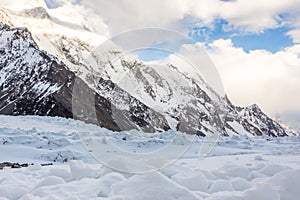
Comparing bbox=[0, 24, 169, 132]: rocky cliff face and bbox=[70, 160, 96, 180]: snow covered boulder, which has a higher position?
bbox=[0, 24, 169, 132]: rocky cliff face

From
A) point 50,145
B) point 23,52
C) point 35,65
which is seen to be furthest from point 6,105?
point 50,145

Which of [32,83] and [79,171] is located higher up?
[32,83]

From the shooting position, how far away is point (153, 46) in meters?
6.66

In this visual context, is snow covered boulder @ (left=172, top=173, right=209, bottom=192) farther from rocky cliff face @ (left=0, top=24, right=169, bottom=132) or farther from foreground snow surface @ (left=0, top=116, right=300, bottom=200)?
rocky cliff face @ (left=0, top=24, right=169, bottom=132)

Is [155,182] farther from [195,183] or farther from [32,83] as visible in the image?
[32,83]

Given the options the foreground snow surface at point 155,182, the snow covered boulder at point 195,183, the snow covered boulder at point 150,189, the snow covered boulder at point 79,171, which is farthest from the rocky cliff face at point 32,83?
the snow covered boulder at point 150,189

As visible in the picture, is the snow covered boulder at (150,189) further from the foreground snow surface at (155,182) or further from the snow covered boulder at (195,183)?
the snow covered boulder at (195,183)

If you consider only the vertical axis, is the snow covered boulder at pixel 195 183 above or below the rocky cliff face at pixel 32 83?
below

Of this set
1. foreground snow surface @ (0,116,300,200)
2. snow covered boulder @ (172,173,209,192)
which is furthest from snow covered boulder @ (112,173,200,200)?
snow covered boulder @ (172,173,209,192)

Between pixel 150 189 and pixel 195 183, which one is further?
pixel 195 183

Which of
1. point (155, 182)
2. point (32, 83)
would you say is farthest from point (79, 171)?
point (32, 83)

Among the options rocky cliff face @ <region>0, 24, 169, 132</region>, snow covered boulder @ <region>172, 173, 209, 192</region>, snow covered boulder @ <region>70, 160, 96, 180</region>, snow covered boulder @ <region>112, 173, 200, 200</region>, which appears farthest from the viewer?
rocky cliff face @ <region>0, 24, 169, 132</region>

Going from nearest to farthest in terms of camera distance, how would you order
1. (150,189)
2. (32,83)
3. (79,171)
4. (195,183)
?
1. (150,189)
2. (195,183)
3. (79,171)
4. (32,83)

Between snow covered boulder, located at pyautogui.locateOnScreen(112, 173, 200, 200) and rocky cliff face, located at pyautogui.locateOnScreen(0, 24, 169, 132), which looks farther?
rocky cliff face, located at pyautogui.locateOnScreen(0, 24, 169, 132)
